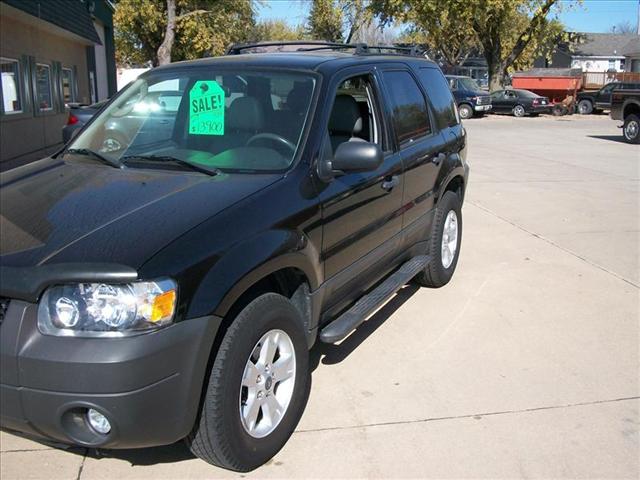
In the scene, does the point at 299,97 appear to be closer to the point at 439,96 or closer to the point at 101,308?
the point at 101,308

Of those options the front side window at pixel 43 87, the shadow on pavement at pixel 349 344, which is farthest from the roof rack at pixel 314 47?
the front side window at pixel 43 87

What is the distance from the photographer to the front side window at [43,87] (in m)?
16.0

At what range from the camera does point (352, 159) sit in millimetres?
3420

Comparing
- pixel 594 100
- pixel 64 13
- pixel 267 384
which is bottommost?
pixel 267 384

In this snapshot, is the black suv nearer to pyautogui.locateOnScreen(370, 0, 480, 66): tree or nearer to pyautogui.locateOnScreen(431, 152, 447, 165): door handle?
pyautogui.locateOnScreen(431, 152, 447, 165): door handle

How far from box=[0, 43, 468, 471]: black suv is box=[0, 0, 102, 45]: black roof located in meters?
9.98

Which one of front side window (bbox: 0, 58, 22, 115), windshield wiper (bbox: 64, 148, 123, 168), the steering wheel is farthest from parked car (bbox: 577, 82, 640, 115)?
windshield wiper (bbox: 64, 148, 123, 168)

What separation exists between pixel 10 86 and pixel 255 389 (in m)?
13.5

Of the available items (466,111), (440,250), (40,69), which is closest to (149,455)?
(440,250)

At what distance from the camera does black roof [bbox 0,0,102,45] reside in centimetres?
1312

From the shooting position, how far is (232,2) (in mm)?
34938

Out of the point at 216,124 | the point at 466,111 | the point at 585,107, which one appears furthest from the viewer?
the point at 585,107

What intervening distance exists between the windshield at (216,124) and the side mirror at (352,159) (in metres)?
0.21

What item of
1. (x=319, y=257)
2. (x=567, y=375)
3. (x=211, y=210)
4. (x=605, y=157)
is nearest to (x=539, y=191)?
(x=605, y=157)
